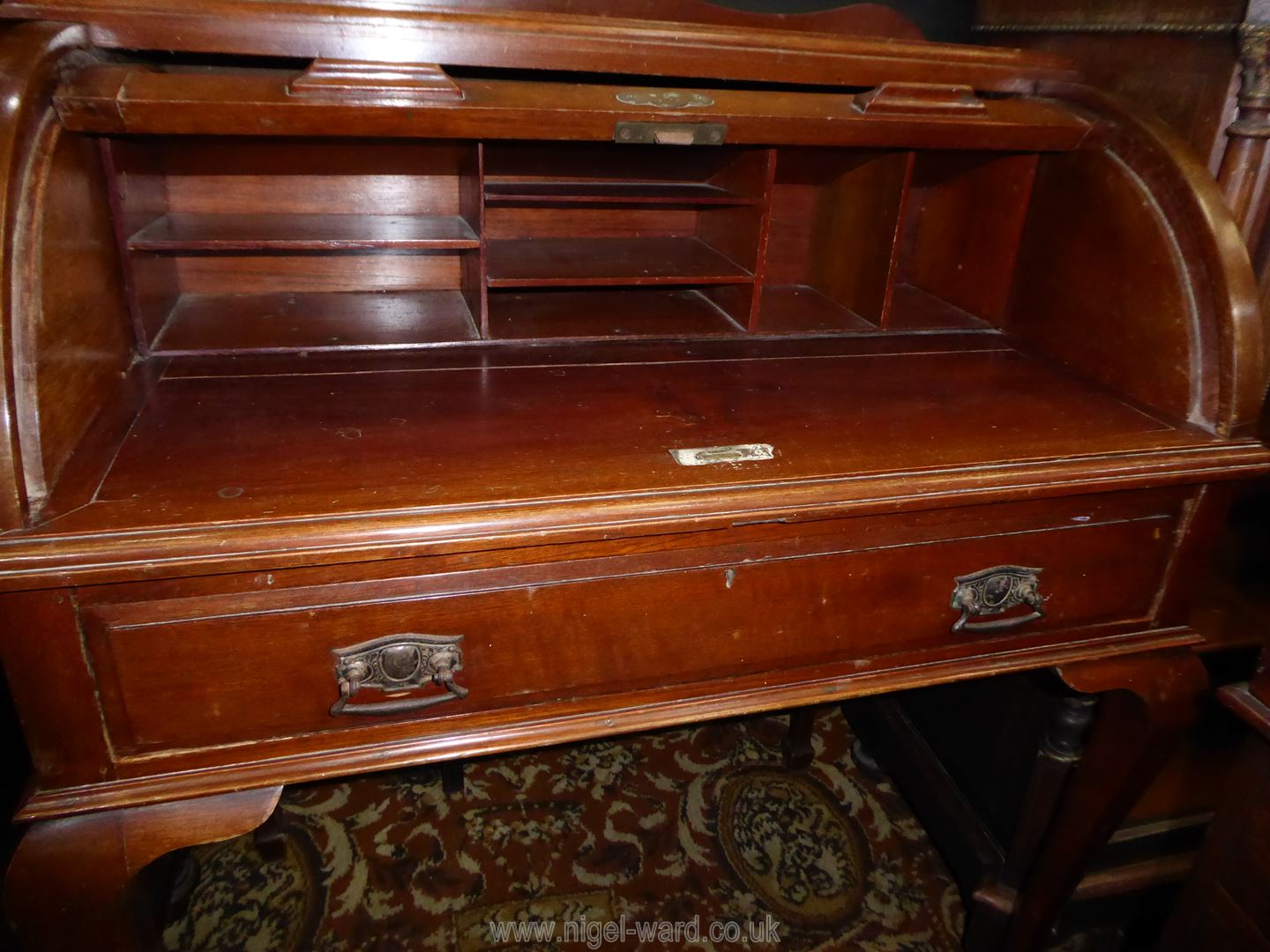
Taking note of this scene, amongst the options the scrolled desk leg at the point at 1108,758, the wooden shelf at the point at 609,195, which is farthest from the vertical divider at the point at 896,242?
the scrolled desk leg at the point at 1108,758

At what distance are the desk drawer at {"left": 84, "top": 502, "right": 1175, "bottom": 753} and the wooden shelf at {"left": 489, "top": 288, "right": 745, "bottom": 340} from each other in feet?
1.57

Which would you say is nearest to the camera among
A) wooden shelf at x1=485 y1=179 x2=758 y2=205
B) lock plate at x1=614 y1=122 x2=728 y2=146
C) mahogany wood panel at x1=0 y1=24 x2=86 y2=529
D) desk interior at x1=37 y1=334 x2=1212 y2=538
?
mahogany wood panel at x1=0 y1=24 x2=86 y2=529

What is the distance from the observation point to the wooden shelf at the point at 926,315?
1460 mm

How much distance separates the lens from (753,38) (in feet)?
3.83

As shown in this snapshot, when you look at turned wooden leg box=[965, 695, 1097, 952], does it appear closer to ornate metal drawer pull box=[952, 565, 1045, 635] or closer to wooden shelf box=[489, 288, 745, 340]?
ornate metal drawer pull box=[952, 565, 1045, 635]

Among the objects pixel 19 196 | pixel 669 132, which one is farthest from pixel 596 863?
pixel 19 196

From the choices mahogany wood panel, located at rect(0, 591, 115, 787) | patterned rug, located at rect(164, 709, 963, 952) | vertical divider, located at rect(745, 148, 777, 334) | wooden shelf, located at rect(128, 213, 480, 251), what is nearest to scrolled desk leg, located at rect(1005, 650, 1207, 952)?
patterned rug, located at rect(164, 709, 963, 952)

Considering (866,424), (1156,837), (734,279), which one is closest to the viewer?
(866,424)

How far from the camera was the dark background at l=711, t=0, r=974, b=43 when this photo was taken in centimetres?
154

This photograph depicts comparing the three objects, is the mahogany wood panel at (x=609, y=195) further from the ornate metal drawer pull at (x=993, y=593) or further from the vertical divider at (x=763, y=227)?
the ornate metal drawer pull at (x=993, y=593)

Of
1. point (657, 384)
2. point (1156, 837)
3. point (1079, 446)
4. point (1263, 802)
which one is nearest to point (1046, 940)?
point (1156, 837)

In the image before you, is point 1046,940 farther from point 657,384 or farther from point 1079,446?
point 657,384

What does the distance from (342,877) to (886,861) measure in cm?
120

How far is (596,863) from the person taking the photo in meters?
1.88
